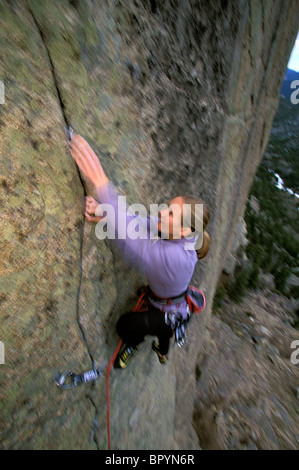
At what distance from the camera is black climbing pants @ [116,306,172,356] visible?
65.3 inches

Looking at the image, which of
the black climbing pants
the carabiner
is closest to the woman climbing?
the black climbing pants

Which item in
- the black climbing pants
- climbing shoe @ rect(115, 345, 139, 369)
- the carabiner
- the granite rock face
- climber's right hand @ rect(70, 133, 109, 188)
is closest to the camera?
the granite rock face

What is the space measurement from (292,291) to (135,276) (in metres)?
10.8

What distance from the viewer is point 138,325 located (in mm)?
1668

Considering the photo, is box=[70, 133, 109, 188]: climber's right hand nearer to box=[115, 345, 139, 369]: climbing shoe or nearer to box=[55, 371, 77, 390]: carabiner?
box=[55, 371, 77, 390]: carabiner

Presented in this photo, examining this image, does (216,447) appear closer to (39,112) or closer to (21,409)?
(21,409)

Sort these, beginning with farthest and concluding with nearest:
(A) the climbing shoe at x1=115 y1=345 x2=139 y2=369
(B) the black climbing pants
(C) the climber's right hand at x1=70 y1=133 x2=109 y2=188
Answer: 1. (A) the climbing shoe at x1=115 y1=345 x2=139 y2=369
2. (B) the black climbing pants
3. (C) the climber's right hand at x1=70 y1=133 x2=109 y2=188

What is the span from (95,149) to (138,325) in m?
1.08

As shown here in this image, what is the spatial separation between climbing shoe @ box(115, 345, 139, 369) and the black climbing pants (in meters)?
0.10

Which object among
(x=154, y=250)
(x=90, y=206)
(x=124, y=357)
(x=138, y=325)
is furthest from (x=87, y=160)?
(x=124, y=357)

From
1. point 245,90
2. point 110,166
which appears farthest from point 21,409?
point 245,90

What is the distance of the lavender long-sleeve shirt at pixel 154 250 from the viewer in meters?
1.38

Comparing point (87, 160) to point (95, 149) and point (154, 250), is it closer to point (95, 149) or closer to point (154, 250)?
point (95, 149)

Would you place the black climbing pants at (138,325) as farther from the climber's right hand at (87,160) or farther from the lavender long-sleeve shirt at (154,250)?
the climber's right hand at (87,160)
